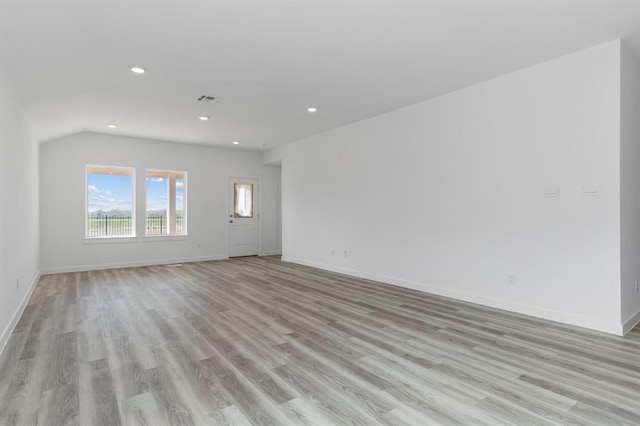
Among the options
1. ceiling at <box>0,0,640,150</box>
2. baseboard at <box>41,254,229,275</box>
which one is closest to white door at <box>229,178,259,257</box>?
baseboard at <box>41,254,229,275</box>

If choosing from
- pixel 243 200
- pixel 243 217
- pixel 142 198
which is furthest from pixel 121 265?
pixel 243 200

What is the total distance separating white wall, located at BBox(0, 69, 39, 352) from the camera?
10.1 ft

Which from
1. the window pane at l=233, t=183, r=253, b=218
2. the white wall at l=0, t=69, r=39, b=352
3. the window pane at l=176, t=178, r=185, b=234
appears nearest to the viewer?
the white wall at l=0, t=69, r=39, b=352

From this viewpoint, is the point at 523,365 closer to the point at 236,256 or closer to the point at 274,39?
the point at 274,39

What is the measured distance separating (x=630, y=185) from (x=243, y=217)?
7.55m

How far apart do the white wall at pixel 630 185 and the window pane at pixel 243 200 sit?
7.50 metres

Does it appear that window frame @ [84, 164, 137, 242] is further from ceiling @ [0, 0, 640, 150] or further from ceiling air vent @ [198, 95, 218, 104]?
ceiling air vent @ [198, 95, 218, 104]

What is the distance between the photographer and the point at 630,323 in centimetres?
333

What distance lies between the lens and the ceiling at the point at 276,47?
261 cm

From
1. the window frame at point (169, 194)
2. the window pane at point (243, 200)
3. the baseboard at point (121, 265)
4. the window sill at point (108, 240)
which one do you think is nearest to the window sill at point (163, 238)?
the window frame at point (169, 194)

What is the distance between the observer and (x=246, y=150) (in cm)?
880

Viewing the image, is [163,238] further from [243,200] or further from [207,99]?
[207,99]

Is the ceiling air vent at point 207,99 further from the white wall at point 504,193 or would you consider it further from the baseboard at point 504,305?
the baseboard at point 504,305

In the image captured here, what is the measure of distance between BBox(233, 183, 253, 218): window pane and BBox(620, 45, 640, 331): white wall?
24.6 feet
